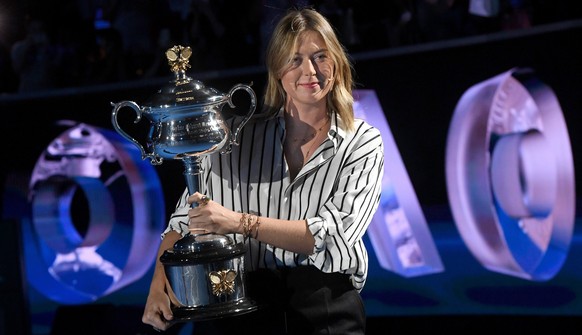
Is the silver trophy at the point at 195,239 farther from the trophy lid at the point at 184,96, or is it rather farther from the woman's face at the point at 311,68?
the woman's face at the point at 311,68

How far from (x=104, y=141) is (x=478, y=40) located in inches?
75.4

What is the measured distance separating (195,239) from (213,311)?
0.16m

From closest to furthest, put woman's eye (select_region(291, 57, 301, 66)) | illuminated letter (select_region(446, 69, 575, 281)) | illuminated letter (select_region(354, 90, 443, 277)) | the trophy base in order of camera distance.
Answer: the trophy base
woman's eye (select_region(291, 57, 301, 66))
illuminated letter (select_region(446, 69, 575, 281))
illuminated letter (select_region(354, 90, 443, 277))

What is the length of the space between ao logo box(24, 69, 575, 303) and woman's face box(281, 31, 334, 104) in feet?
6.63

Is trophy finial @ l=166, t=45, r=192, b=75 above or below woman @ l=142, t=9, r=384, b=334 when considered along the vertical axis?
above

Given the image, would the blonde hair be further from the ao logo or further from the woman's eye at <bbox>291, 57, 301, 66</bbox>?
the ao logo

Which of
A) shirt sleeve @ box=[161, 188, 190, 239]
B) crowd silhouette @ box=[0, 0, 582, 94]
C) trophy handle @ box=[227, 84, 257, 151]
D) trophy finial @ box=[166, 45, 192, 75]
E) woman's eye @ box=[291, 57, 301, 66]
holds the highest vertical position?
crowd silhouette @ box=[0, 0, 582, 94]

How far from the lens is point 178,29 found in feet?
16.1

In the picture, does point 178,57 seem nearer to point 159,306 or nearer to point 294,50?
point 294,50

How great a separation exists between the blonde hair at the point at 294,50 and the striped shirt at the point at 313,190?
4 cm

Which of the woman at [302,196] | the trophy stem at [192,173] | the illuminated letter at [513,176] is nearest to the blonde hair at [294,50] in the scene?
the woman at [302,196]

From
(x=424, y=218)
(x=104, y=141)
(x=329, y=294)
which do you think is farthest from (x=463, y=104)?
(x=329, y=294)

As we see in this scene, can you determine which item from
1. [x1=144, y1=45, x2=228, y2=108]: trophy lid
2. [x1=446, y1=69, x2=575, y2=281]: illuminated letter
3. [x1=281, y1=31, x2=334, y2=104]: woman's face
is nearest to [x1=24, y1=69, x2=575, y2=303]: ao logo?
[x1=446, y1=69, x2=575, y2=281]: illuminated letter

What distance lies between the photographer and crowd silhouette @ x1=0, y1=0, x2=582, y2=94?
4234mm
